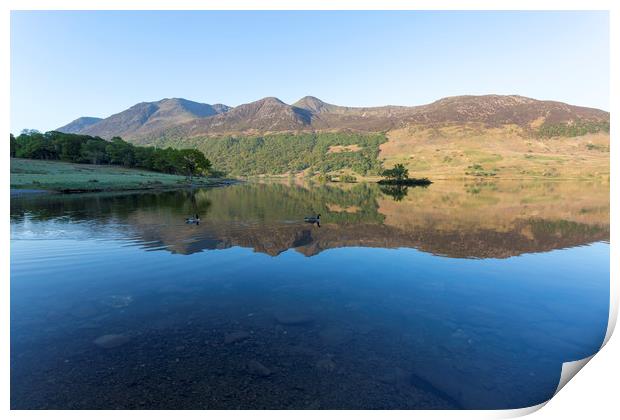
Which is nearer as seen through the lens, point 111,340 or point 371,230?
point 111,340

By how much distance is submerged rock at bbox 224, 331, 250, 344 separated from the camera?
1209 cm

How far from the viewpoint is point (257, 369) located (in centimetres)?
1030

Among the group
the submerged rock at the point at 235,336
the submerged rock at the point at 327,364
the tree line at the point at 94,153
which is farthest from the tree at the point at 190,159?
the submerged rock at the point at 327,364

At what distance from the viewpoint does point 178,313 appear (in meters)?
14.4

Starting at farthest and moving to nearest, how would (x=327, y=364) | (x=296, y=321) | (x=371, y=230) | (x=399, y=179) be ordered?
(x=399, y=179) → (x=371, y=230) → (x=296, y=321) → (x=327, y=364)

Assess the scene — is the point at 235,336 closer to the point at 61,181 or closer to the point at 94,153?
the point at 61,181

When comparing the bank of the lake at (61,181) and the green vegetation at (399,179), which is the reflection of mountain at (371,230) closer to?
the bank of the lake at (61,181)

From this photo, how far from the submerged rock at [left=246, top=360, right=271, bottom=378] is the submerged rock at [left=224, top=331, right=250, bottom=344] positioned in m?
1.63

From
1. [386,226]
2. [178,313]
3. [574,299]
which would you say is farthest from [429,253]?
[178,313]

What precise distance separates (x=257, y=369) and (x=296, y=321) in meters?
3.72

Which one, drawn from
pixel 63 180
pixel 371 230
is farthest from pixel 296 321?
pixel 63 180
